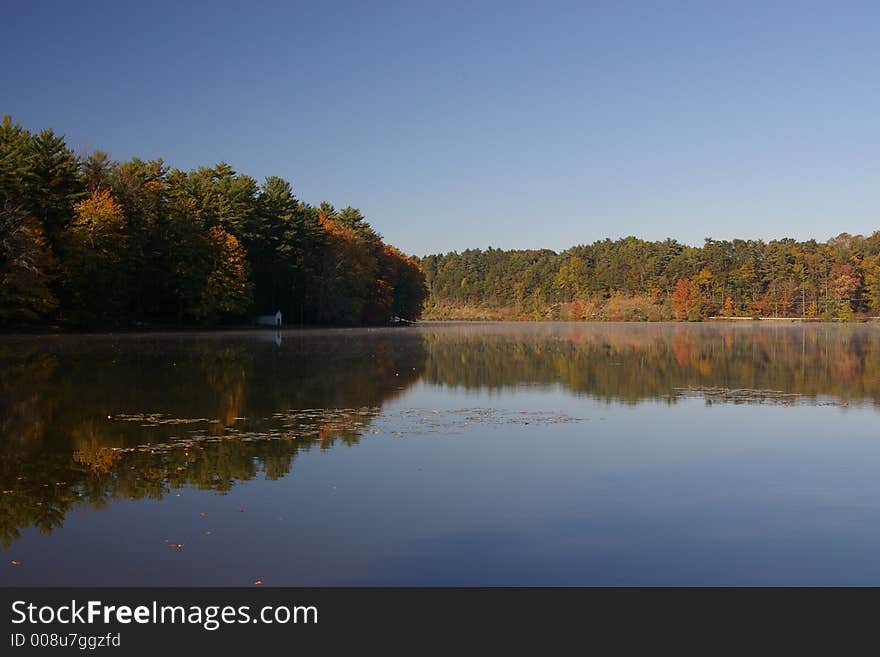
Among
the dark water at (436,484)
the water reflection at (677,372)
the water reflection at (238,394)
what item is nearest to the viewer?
the dark water at (436,484)

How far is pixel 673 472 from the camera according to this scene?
11672mm

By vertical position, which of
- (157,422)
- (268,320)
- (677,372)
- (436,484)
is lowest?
(436,484)

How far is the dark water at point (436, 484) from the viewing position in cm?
738

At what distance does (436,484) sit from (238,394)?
11.5m

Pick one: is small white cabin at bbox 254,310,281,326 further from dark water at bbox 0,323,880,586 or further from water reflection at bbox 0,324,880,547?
dark water at bbox 0,323,880,586

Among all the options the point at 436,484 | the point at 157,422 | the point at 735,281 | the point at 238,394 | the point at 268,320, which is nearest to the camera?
A: the point at 436,484

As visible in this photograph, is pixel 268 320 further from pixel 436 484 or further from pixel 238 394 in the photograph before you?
pixel 436 484

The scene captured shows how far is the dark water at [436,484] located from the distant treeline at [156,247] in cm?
3600

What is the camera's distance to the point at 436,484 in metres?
10.7

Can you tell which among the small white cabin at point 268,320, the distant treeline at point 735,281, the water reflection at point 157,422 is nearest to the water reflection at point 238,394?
the water reflection at point 157,422

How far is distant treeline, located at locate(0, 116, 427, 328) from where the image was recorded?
5428cm

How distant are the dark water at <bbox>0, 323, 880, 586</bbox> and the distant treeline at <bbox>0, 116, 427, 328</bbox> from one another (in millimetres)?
35996

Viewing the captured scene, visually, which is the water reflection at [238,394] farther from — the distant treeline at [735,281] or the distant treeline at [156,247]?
the distant treeline at [735,281]

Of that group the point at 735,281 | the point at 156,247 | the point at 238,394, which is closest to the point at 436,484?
the point at 238,394
